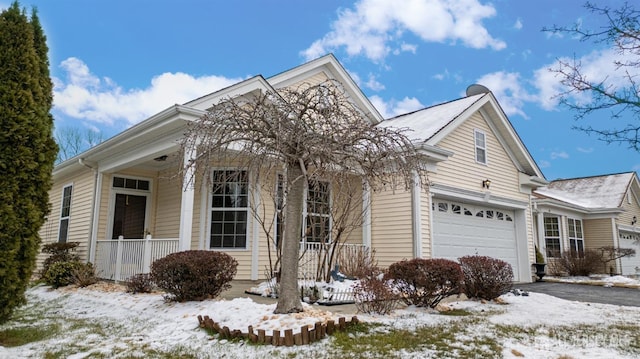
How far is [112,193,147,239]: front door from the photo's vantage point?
12594 millimetres

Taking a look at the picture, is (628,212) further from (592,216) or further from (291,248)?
(291,248)

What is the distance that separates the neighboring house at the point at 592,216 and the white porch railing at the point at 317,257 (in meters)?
10.7

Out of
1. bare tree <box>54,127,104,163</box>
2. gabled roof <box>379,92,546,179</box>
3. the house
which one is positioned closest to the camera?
the house

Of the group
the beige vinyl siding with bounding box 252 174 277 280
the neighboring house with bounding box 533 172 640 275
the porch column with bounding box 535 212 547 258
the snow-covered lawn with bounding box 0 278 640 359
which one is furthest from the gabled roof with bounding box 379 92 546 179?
the snow-covered lawn with bounding box 0 278 640 359

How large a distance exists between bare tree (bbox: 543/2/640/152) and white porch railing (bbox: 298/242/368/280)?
5237 mm

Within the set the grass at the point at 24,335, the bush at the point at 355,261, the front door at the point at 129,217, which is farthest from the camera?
the front door at the point at 129,217

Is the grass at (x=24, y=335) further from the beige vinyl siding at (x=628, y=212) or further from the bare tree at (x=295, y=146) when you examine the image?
the beige vinyl siding at (x=628, y=212)

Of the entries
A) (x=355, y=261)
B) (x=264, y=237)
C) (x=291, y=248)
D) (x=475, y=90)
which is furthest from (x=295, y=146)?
(x=475, y=90)

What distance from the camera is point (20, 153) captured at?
555 centimetres

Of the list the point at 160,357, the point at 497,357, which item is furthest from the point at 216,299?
the point at 497,357

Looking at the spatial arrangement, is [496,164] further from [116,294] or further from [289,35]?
[116,294]

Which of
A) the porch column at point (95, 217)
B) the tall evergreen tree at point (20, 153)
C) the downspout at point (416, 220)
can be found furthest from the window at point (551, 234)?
the tall evergreen tree at point (20, 153)

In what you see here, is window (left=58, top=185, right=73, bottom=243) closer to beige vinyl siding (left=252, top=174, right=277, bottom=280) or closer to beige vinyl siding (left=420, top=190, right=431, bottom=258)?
beige vinyl siding (left=252, top=174, right=277, bottom=280)

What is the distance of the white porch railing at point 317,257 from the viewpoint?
9.52 m
